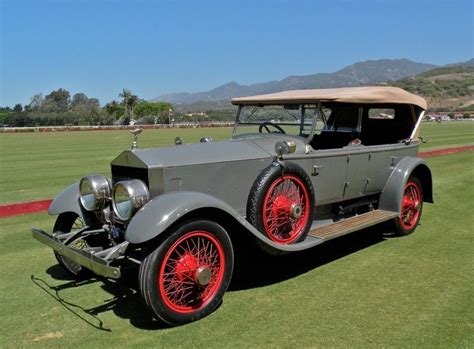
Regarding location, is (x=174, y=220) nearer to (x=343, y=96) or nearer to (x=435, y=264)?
(x=343, y=96)

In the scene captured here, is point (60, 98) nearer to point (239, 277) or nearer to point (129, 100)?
point (129, 100)

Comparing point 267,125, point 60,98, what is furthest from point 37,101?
point 267,125

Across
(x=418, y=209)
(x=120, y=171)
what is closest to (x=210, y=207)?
(x=120, y=171)

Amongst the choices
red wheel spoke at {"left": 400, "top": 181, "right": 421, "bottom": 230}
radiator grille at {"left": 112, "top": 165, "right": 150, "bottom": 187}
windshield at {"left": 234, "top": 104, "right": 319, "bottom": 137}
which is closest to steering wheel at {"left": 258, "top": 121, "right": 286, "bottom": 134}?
windshield at {"left": 234, "top": 104, "right": 319, "bottom": 137}

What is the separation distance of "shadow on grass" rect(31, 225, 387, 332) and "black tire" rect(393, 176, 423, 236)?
0.29m

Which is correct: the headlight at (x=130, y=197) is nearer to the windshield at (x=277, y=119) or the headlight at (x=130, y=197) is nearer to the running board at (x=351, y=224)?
the running board at (x=351, y=224)

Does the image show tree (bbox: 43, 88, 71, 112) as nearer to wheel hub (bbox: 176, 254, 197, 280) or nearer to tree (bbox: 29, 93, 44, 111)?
tree (bbox: 29, 93, 44, 111)

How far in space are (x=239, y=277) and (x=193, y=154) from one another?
Answer: 4.88ft

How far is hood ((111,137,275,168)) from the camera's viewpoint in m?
4.19

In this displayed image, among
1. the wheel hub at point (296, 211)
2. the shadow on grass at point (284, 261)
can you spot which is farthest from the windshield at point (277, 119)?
the shadow on grass at point (284, 261)

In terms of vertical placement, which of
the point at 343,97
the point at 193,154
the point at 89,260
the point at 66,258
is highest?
the point at 343,97

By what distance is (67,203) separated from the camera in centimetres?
501

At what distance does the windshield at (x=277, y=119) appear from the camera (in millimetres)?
5676

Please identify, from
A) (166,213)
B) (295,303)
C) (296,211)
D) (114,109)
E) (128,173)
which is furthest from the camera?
(114,109)
